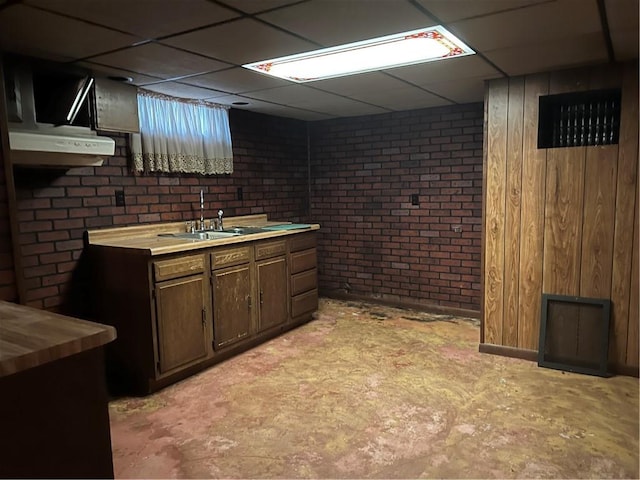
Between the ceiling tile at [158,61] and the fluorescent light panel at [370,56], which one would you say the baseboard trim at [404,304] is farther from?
the ceiling tile at [158,61]

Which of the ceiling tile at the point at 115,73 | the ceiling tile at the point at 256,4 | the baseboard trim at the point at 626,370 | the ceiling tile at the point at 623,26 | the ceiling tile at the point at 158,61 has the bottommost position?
the baseboard trim at the point at 626,370

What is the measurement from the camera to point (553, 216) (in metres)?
3.34

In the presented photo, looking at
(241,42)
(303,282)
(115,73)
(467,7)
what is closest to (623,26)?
(467,7)

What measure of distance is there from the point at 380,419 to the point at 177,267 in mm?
1641

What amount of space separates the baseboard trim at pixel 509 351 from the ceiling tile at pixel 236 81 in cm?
256

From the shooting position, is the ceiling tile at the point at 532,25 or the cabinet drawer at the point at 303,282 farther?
the cabinet drawer at the point at 303,282

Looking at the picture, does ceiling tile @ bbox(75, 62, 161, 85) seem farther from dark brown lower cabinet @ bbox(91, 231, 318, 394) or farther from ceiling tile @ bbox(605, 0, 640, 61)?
ceiling tile @ bbox(605, 0, 640, 61)

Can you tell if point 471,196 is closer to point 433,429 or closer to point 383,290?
point 383,290

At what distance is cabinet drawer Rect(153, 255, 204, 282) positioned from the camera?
3000 millimetres

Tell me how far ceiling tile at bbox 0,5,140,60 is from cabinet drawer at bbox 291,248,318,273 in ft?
7.72

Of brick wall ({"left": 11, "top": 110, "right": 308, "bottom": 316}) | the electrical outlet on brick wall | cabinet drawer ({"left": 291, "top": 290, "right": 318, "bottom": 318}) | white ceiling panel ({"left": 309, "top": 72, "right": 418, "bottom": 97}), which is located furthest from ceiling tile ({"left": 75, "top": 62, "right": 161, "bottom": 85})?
cabinet drawer ({"left": 291, "top": 290, "right": 318, "bottom": 318})

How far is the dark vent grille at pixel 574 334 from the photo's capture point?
3.22 meters

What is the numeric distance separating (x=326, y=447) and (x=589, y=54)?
2778 millimetres

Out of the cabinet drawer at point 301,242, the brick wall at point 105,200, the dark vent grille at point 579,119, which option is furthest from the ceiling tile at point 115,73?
the dark vent grille at point 579,119
